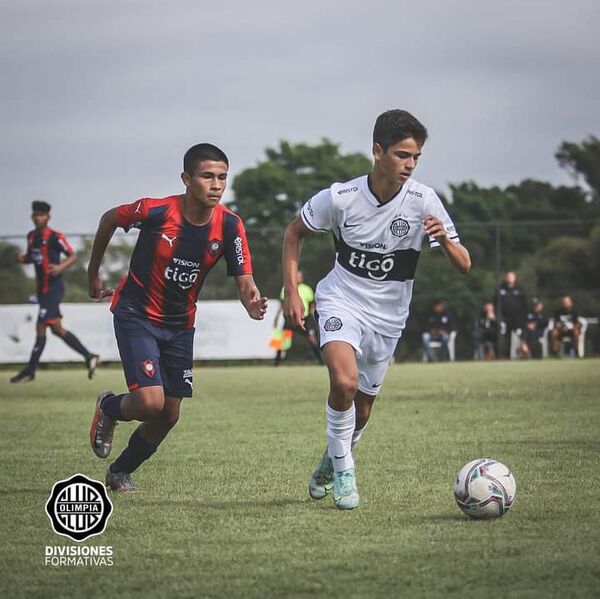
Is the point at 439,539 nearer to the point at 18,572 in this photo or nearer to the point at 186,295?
the point at 18,572

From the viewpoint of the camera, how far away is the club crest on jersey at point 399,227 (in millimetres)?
6648

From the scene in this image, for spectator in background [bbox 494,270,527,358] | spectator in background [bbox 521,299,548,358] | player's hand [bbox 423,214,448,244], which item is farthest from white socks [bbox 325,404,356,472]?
spectator in background [bbox 521,299,548,358]

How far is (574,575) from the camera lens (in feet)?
15.1

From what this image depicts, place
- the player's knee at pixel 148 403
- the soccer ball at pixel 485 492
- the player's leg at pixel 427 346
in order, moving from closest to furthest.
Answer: the soccer ball at pixel 485 492 → the player's knee at pixel 148 403 → the player's leg at pixel 427 346

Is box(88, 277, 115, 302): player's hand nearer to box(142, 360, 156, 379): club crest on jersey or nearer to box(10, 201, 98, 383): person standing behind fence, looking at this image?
box(142, 360, 156, 379): club crest on jersey

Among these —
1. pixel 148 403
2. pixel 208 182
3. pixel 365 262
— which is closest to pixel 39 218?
pixel 208 182

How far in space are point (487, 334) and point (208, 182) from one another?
2459 cm

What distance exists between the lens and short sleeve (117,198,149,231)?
7070 millimetres

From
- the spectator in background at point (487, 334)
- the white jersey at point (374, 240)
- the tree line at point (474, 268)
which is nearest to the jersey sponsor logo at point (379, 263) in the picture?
the white jersey at point (374, 240)

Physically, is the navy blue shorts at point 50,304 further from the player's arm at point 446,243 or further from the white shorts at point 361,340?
the player's arm at point 446,243

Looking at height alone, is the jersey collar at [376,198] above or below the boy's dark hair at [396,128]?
below

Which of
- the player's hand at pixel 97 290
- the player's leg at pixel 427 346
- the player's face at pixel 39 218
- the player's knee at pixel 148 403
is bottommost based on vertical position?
the player's leg at pixel 427 346

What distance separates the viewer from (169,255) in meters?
7.03
